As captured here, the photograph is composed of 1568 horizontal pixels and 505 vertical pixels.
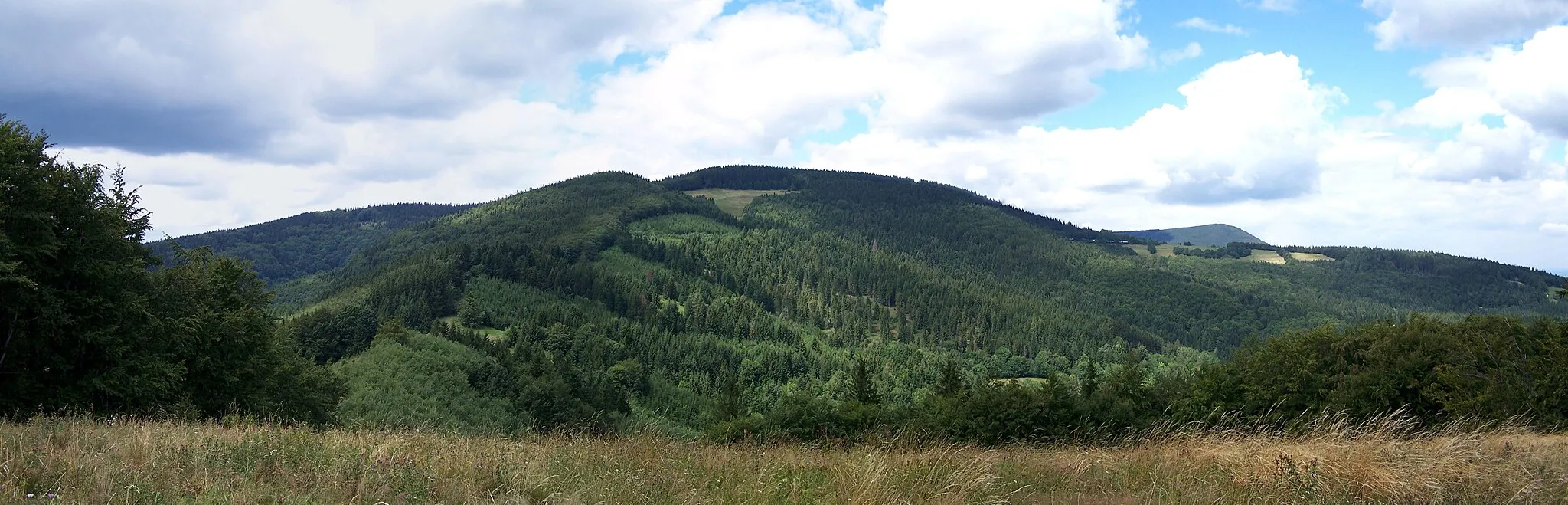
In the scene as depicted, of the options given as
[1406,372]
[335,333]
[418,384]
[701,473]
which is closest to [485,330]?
[335,333]

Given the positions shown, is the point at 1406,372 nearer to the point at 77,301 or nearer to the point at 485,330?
the point at 77,301

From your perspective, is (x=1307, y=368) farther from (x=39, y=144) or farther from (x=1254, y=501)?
(x=39, y=144)

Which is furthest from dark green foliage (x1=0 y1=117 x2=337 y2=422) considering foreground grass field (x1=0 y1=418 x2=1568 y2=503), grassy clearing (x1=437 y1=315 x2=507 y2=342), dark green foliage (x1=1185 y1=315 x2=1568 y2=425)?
grassy clearing (x1=437 y1=315 x2=507 y2=342)

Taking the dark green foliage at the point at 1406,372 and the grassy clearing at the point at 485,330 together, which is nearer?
the dark green foliage at the point at 1406,372

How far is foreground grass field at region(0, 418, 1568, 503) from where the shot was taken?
5.98 meters

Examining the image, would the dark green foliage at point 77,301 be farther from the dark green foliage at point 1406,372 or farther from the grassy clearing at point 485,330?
the grassy clearing at point 485,330

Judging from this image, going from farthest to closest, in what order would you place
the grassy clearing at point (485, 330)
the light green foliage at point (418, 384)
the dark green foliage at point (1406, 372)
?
the grassy clearing at point (485, 330) < the light green foliage at point (418, 384) < the dark green foliage at point (1406, 372)

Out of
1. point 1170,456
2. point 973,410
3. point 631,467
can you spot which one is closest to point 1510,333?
point 973,410

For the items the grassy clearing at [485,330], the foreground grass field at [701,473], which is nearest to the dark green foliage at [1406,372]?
the foreground grass field at [701,473]

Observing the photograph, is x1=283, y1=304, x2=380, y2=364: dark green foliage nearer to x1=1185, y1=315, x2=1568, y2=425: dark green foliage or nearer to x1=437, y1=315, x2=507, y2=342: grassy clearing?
x1=437, y1=315, x2=507, y2=342: grassy clearing

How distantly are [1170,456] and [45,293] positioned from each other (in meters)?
22.7

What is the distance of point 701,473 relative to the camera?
291 inches

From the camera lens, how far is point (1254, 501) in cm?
669

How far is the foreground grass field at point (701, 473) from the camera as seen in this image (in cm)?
598
